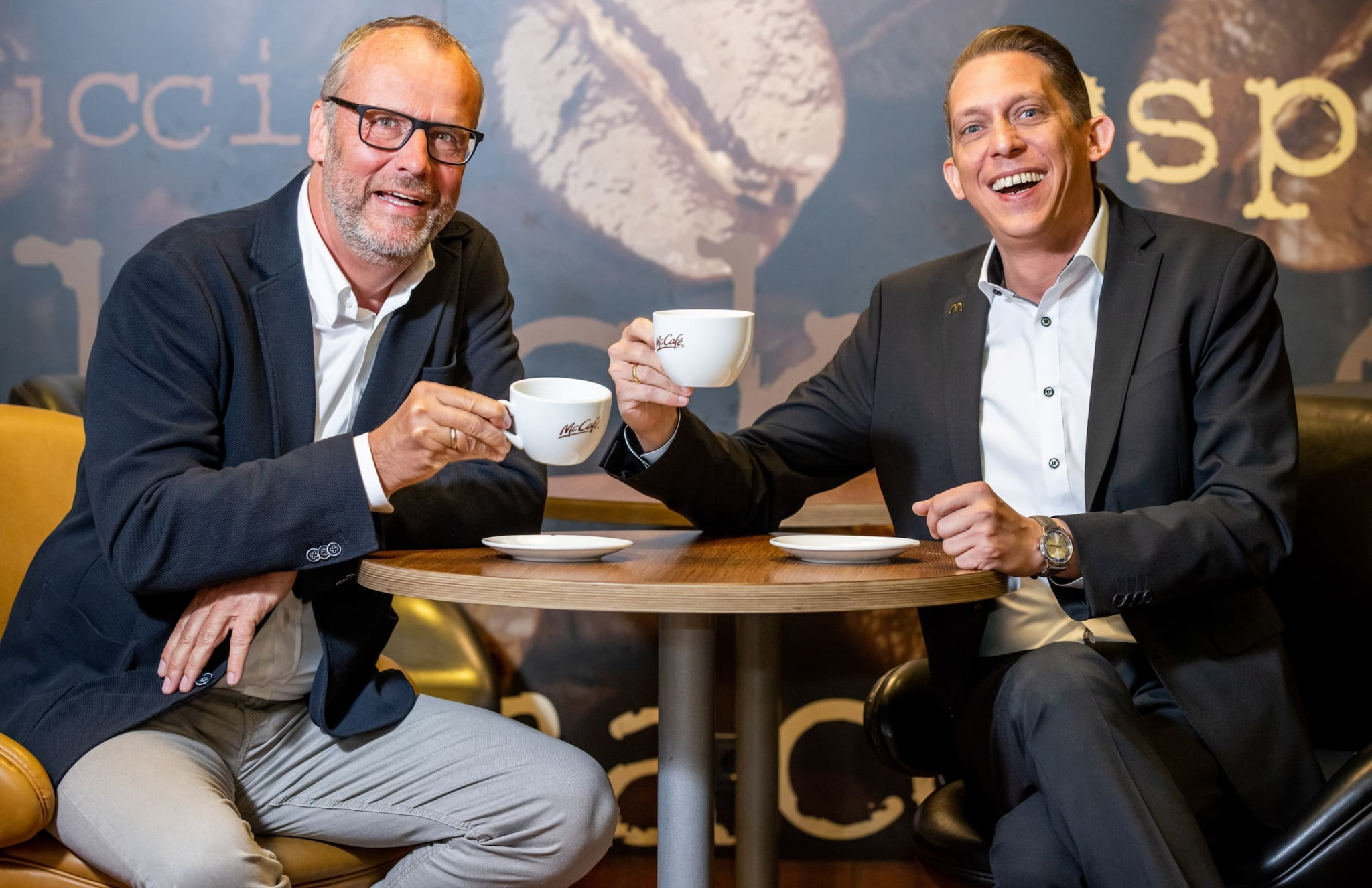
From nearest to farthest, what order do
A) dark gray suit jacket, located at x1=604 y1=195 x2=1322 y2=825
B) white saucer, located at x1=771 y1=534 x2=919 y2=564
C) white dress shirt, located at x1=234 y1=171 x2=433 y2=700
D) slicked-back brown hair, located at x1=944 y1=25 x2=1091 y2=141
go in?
1. white saucer, located at x1=771 y1=534 x2=919 y2=564
2. dark gray suit jacket, located at x1=604 y1=195 x2=1322 y2=825
3. white dress shirt, located at x1=234 y1=171 x2=433 y2=700
4. slicked-back brown hair, located at x1=944 y1=25 x2=1091 y2=141

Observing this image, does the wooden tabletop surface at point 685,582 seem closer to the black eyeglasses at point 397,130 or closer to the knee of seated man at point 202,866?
the knee of seated man at point 202,866

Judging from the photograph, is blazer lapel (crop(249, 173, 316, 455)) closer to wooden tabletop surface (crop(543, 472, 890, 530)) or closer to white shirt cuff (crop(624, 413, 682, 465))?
white shirt cuff (crop(624, 413, 682, 465))

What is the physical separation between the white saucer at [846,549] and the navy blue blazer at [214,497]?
1.67 feet

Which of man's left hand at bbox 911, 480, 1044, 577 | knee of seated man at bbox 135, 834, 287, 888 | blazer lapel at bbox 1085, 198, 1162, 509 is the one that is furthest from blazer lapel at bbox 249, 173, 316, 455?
blazer lapel at bbox 1085, 198, 1162, 509

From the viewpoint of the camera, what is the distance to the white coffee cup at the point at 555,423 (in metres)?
1.48

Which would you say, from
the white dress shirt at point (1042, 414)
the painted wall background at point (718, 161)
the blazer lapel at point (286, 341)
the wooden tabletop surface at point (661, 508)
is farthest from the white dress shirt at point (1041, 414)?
the painted wall background at point (718, 161)

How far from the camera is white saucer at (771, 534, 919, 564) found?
1.54 metres

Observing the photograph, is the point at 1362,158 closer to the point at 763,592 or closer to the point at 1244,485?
the point at 1244,485

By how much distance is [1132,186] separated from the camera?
318 cm

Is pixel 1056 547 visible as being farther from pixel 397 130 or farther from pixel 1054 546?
pixel 397 130

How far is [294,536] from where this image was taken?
5.25ft

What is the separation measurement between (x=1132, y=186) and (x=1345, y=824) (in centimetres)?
205

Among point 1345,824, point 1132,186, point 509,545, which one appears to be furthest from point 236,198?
point 1345,824

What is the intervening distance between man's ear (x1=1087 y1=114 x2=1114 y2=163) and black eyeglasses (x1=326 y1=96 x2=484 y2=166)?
39.7 inches
